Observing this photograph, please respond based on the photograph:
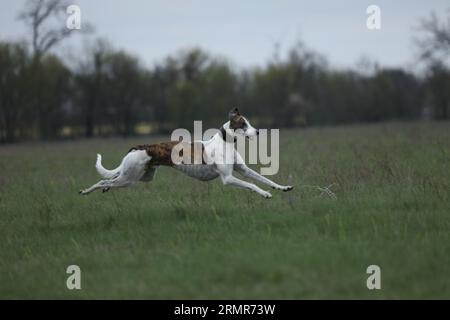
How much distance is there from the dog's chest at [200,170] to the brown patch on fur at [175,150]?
0.25 feet

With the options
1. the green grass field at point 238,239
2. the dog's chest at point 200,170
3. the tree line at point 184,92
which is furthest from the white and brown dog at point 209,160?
the tree line at point 184,92

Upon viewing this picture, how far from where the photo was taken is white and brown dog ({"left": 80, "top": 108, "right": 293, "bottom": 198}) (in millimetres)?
10781

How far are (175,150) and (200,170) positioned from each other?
0.52m

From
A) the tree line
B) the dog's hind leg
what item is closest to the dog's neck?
the dog's hind leg

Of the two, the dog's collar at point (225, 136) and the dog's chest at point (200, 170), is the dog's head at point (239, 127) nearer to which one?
the dog's collar at point (225, 136)

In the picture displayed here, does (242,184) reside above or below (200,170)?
below

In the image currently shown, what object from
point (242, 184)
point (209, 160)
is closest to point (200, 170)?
point (209, 160)

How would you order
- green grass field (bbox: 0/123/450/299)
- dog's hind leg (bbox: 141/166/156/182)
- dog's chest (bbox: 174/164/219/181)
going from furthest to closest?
dog's hind leg (bbox: 141/166/156/182) → dog's chest (bbox: 174/164/219/181) → green grass field (bbox: 0/123/450/299)

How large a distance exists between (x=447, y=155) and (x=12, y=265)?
10.5m

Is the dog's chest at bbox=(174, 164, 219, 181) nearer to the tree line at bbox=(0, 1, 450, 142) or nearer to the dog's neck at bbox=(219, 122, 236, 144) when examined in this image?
the dog's neck at bbox=(219, 122, 236, 144)

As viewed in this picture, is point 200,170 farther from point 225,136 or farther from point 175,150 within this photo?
point 225,136

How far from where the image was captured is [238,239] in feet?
28.1
